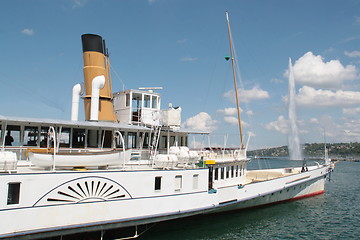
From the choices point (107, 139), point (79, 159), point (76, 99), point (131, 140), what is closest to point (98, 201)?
point (79, 159)

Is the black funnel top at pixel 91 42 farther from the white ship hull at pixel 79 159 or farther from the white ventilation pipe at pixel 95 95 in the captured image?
the white ship hull at pixel 79 159

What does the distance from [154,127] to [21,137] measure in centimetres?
662

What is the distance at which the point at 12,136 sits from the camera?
13.0 meters

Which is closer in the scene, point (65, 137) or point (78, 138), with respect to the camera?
point (65, 137)

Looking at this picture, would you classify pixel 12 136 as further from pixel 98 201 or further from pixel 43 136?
pixel 98 201

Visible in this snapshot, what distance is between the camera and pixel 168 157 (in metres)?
14.4

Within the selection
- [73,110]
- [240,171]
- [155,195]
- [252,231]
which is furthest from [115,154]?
[240,171]

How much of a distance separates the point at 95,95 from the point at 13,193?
7.04 meters

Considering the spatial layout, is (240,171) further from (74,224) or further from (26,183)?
(26,183)

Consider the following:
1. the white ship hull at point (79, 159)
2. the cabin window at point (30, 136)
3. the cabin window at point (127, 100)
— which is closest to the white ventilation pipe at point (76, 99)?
the cabin window at point (127, 100)

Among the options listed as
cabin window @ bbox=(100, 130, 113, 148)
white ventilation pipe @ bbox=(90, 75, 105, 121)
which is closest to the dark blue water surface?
cabin window @ bbox=(100, 130, 113, 148)

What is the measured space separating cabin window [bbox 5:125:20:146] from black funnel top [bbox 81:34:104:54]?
A: 6.37 meters

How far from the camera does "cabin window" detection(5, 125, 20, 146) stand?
12.9 m

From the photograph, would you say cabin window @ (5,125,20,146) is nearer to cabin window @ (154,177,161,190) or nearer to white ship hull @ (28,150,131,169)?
white ship hull @ (28,150,131,169)
